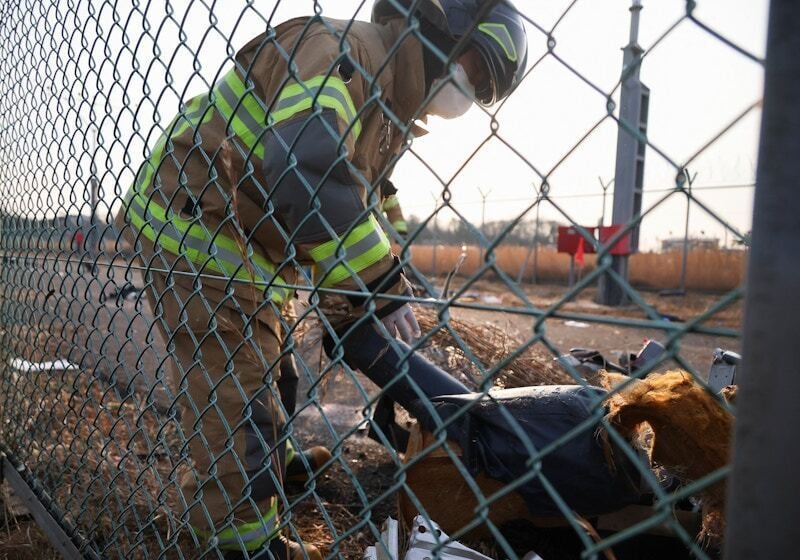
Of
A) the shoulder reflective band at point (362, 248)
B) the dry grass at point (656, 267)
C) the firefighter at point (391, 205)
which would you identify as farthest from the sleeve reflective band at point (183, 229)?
the dry grass at point (656, 267)

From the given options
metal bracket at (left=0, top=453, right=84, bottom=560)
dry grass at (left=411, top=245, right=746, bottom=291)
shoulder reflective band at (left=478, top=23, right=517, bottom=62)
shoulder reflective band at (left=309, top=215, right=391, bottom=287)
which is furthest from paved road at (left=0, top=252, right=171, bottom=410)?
dry grass at (left=411, top=245, right=746, bottom=291)

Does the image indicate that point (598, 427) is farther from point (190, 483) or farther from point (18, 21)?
point (18, 21)

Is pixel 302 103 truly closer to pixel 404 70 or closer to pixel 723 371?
pixel 404 70

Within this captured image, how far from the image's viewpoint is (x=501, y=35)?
2.10m

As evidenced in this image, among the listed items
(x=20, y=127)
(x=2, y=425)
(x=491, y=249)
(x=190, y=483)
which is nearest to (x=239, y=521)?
(x=190, y=483)

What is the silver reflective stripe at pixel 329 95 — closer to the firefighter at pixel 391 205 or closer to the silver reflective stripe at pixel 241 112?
the silver reflective stripe at pixel 241 112

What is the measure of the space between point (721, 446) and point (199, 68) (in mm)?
1605

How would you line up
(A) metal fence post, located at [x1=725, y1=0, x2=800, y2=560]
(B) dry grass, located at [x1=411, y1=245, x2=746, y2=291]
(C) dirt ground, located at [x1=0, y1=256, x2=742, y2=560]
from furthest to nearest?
(B) dry grass, located at [x1=411, y1=245, x2=746, y2=291] → (C) dirt ground, located at [x1=0, y1=256, x2=742, y2=560] → (A) metal fence post, located at [x1=725, y1=0, x2=800, y2=560]

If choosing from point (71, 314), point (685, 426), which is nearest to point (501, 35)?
point (685, 426)

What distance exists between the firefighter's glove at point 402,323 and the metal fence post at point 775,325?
1.33 meters

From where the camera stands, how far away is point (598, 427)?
181 cm

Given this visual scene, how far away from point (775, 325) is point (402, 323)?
1.36 meters

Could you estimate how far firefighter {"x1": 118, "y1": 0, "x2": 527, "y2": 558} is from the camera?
63.7 inches

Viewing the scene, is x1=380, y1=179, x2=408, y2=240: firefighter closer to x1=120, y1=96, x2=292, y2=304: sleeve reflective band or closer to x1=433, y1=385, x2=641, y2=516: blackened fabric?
x1=120, y1=96, x2=292, y2=304: sleeve reflective band
